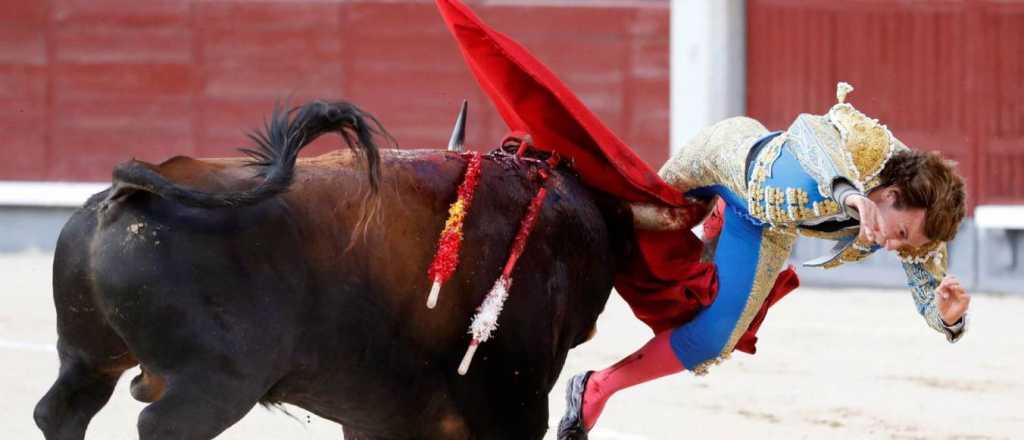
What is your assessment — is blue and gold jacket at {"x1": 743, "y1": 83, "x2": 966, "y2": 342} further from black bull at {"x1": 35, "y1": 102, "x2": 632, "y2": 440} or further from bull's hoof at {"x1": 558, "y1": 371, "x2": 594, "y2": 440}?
bull's hoof at {"x1": 558, "y1": 371, "x2": 594, "y2": 440}

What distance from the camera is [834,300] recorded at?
6.90 meters

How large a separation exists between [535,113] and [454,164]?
28cm

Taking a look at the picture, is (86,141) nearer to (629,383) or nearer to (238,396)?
(629,383)

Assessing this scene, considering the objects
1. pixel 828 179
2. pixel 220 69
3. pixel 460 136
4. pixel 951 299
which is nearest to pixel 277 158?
pixel 460 136

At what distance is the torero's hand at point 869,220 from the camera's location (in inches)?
105

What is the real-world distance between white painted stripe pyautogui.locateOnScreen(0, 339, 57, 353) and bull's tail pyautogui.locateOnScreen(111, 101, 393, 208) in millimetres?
2909

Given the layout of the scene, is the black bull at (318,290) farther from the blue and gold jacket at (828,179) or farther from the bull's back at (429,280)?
the blue and gold jacket at (828,179)

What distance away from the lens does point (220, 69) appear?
333 inches

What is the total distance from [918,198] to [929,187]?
28 mm

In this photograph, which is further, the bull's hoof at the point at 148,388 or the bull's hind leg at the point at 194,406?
the bull's hoof at the point at 148,388

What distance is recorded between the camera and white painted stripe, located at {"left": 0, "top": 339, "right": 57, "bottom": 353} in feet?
17.2

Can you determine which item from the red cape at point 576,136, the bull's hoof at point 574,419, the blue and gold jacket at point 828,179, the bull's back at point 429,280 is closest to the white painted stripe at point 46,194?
the bull's hoof at point 574,419

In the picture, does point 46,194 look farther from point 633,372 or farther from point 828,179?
point 828,179

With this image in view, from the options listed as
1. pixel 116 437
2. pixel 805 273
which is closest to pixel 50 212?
pixel 805 273
